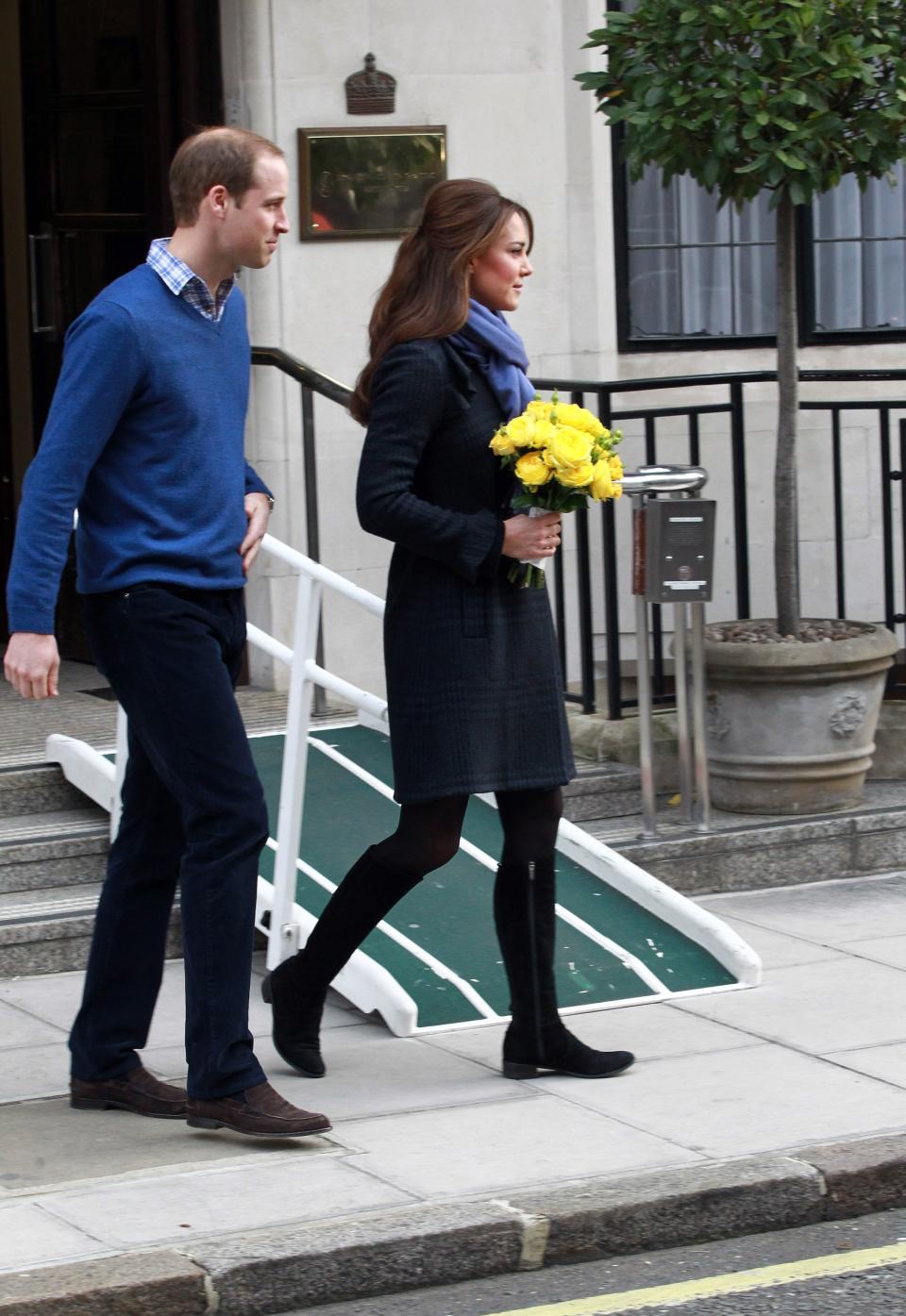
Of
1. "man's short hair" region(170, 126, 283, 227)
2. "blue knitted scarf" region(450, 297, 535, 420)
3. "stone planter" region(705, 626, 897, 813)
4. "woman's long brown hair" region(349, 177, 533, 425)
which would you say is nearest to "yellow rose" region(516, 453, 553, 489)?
"blue knitted scarf" region(450, 297, 535, 420)

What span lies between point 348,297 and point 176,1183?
470 centimetres

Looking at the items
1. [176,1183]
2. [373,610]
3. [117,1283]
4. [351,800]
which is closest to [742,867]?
[351,800]

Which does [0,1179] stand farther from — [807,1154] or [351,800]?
[351,800]

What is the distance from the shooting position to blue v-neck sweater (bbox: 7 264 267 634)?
457 cm

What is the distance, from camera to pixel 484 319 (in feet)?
16.5

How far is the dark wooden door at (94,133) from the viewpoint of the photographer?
27.5ft

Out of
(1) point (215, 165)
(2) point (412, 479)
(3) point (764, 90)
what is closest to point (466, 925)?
(2) point (412, 479)

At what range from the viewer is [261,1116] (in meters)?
4.68

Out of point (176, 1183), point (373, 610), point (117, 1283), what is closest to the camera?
point (117, 1283)

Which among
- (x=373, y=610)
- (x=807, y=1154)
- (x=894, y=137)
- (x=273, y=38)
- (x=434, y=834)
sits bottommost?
(x=807, y=1154)

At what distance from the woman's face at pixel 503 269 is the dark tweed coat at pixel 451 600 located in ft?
0.59

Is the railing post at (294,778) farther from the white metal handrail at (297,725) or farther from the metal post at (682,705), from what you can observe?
the metal post at (682,705)

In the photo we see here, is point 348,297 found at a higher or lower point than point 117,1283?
higher

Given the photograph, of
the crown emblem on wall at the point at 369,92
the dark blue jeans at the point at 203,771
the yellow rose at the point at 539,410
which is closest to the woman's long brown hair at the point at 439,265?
the yellow rose at the point at 539,410
